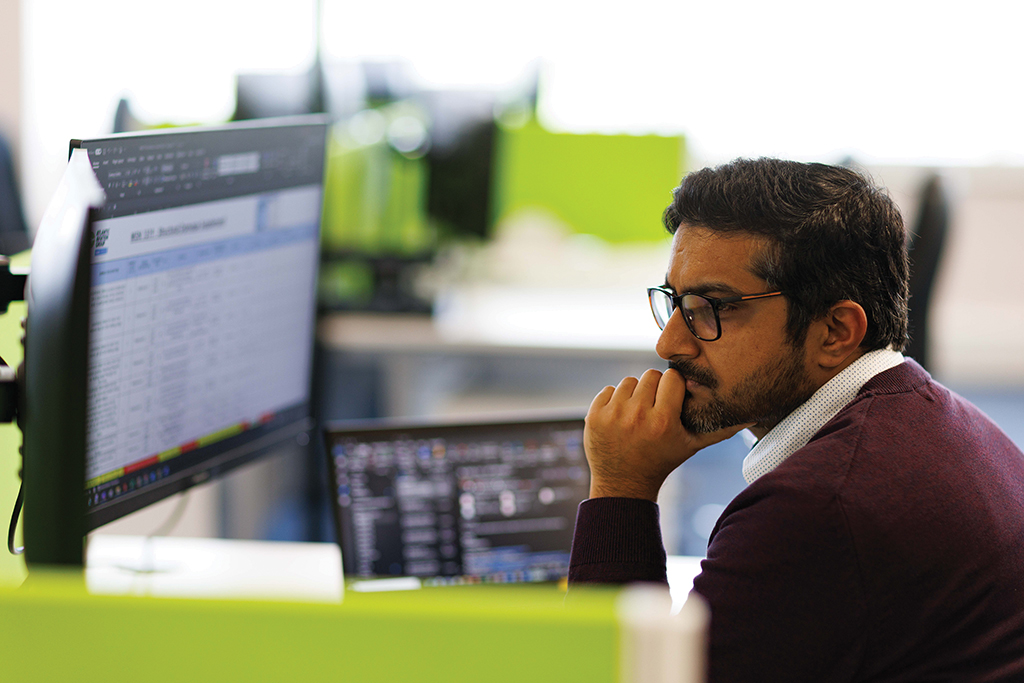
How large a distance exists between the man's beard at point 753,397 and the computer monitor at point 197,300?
1.92 ft

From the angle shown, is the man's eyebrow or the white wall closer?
the man's eyebrow

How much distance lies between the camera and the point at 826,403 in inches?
42.5

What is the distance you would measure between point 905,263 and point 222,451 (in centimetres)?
90

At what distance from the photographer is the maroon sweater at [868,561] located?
87 cm

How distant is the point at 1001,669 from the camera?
949mm

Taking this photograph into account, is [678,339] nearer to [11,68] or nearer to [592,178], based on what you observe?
[592,178]

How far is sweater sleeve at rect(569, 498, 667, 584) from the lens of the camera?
1014 mm

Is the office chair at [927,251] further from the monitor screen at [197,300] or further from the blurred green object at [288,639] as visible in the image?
the blurred green object at [288,639]

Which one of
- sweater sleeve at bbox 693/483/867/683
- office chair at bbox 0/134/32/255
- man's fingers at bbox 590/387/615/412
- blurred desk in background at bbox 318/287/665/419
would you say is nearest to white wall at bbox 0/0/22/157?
office chair at bbox 0/134/32/255

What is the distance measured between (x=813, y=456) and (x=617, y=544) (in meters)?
0.22

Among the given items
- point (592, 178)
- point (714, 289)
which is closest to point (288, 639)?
point (714, 289)

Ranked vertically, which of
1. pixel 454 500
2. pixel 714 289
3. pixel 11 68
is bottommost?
pixel 454 500

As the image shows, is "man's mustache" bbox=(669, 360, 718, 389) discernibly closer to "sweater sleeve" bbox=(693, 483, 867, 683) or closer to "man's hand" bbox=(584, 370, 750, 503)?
"man's hand" bbox=(584, 370, 750, 503)

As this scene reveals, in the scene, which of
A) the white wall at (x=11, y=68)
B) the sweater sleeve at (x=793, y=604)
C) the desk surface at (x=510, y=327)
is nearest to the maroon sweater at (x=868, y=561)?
the sweater sleeve at (x=793, y=604)
